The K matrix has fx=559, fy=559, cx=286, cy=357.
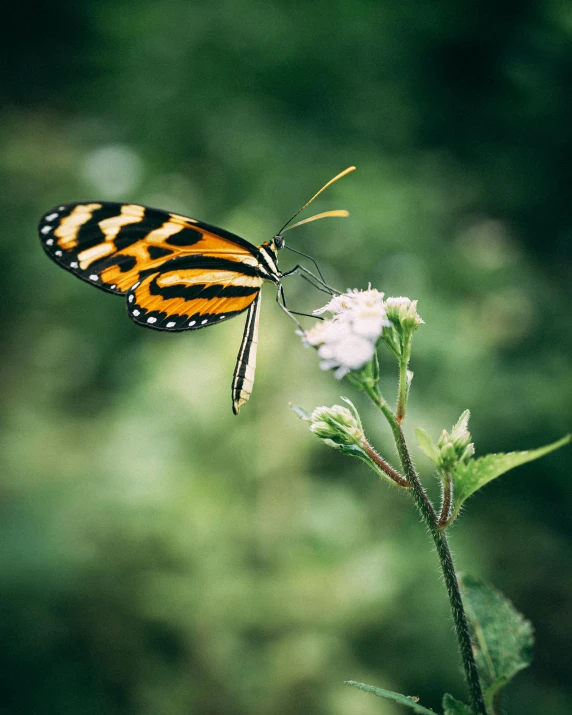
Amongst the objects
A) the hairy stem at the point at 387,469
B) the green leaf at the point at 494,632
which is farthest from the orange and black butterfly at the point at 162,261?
the green leaf at the point at 494,632

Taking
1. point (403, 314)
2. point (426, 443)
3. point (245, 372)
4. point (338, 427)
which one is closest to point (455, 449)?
point (426, 443)

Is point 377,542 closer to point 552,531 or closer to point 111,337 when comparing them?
point 552,531

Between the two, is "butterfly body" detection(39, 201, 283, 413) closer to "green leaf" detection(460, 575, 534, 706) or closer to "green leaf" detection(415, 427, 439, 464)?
"green leaf" detection(415, 427, 439, 464)

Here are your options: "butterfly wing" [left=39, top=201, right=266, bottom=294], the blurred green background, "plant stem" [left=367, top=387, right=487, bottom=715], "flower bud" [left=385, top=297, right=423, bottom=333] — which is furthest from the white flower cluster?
the blurred green background

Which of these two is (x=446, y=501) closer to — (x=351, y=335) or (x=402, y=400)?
(x=402, y=400)

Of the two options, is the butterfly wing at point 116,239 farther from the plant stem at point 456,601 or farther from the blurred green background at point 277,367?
the plant stem at point 456,601

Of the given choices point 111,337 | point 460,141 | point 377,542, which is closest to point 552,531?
point 377,542
